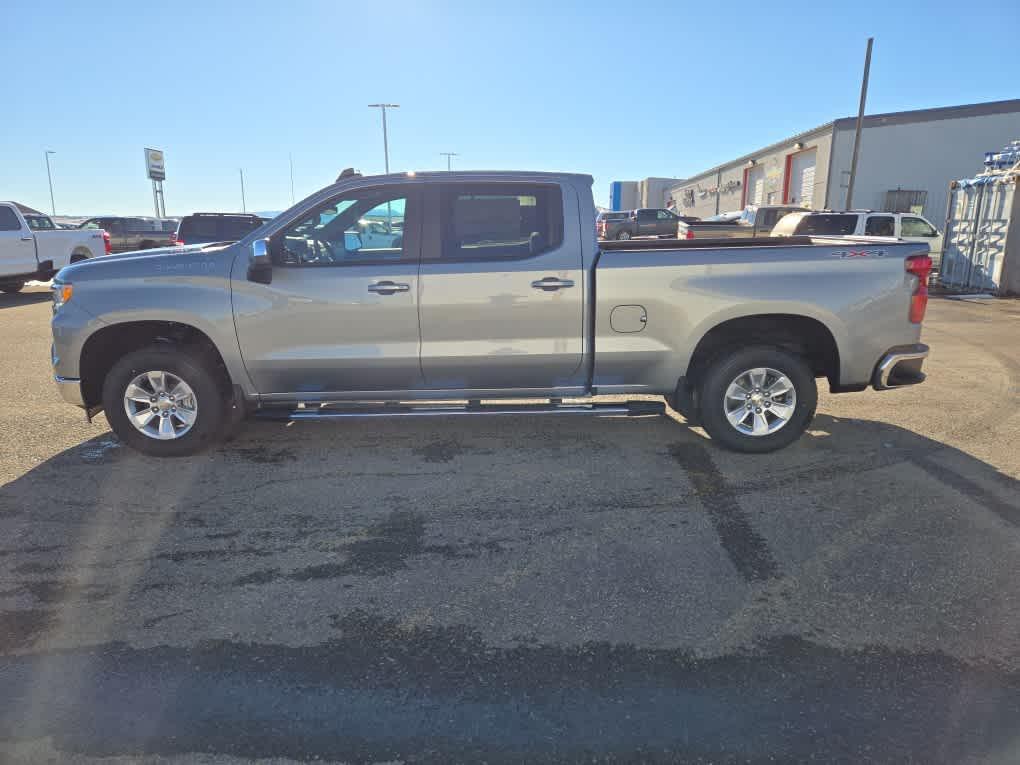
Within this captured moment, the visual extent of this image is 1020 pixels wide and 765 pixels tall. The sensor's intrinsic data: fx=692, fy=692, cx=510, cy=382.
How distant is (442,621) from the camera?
3076 mm

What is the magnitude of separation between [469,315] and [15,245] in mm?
14622

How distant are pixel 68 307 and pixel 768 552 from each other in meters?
4.89

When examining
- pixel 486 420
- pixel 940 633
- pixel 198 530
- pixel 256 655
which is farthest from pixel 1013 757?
pixel 486 420

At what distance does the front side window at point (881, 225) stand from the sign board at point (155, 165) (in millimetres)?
51645

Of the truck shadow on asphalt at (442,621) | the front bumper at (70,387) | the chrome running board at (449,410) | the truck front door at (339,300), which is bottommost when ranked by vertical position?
the truck shadow on asphalt at (442,621)

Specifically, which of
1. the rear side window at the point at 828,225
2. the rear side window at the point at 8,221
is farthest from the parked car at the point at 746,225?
the rear side window at the point at 8,221

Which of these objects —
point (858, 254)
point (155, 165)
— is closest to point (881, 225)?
point (858, 254)

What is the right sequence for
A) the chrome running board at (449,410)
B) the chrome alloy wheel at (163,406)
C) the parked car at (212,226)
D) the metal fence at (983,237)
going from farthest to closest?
the parked car at (212,226) < the metal fence at (983,237) < the chrome alloy wheel at (163,406) < the chrome running board at (449,410)

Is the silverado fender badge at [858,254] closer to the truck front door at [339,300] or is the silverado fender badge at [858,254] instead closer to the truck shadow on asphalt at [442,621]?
the truck shadow on asphalt at [442,621]

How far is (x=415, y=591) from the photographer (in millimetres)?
3328

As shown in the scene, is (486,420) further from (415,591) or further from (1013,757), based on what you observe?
(1013,757)

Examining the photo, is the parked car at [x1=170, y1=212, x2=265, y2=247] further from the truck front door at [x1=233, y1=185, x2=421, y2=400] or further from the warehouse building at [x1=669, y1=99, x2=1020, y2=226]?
the warehouse building at [x1=669, y1=99, x2=1020, y2=226]

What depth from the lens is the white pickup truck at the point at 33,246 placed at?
1468 centimetres

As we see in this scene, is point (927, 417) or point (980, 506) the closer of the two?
point (980, 506)
